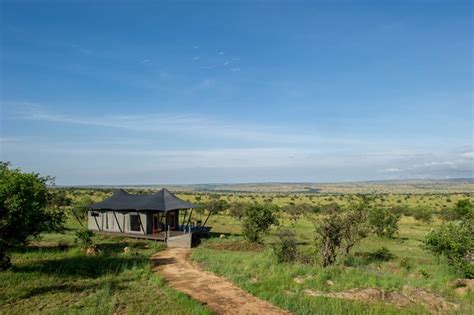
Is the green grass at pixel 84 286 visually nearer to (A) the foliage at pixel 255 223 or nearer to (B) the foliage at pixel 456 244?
(A) the foliage at pixel 255 223

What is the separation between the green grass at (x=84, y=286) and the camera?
10977 mm

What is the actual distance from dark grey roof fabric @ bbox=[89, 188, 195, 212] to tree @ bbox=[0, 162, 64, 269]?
11.7 metres

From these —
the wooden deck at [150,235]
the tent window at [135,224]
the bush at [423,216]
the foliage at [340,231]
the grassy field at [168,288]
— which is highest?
the foliage at [340,231]

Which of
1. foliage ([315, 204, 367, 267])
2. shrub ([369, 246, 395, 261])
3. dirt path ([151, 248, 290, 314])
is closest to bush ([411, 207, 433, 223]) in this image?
shrub ([369, 246, 395, 261])

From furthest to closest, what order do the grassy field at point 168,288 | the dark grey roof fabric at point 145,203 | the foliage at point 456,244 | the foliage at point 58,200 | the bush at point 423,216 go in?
the bush at point 423,216, the dark grey roof fabric at point 145,203, the foliage at point 58,200, the foliage at point 456,244, the grassy field at point 168,288

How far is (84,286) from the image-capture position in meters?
13.2

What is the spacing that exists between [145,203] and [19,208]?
1422 cm

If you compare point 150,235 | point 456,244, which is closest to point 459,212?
point 456,244

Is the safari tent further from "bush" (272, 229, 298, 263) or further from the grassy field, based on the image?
"bush" (272, 229, 298, 263)

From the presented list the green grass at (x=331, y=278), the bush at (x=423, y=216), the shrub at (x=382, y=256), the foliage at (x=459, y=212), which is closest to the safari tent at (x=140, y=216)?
the green grass at (x=331, y=278)

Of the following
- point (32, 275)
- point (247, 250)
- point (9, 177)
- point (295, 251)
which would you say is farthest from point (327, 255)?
point (9, 177)

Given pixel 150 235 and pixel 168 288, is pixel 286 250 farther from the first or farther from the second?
pixel 150 235

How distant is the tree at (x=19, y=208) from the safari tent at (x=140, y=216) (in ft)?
38.3

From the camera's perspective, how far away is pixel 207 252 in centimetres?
2108
